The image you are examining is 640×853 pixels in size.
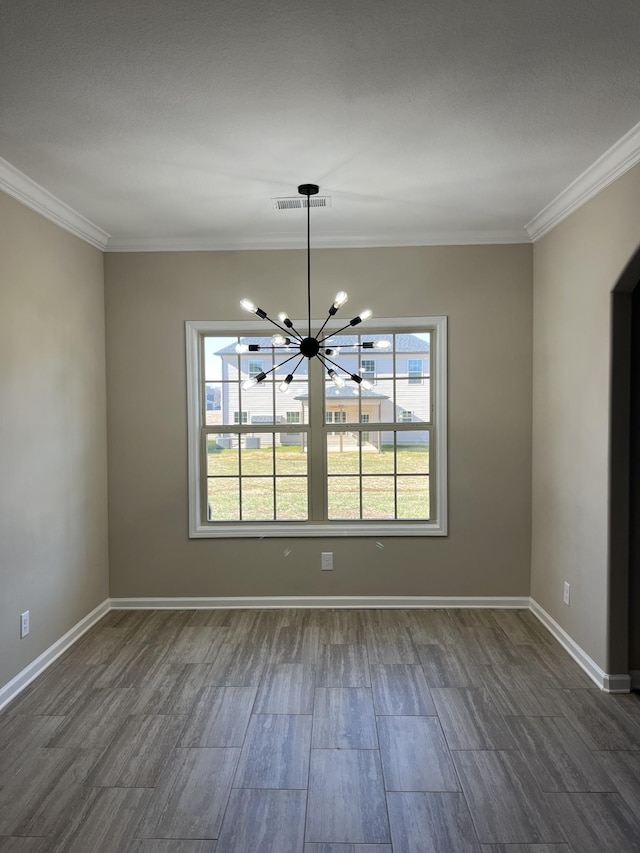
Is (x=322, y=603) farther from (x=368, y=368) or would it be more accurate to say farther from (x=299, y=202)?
(x=299, y=202)

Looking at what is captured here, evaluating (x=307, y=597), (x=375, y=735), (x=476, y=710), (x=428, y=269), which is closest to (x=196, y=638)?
(x=307, y=597)

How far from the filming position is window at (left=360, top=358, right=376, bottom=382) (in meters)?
4.32

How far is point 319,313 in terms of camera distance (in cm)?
420

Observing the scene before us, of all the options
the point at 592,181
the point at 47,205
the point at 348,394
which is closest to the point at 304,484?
the point at 348,394

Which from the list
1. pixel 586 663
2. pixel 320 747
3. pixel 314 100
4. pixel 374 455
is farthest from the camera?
pixel 374 455

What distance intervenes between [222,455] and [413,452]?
1.52 metres

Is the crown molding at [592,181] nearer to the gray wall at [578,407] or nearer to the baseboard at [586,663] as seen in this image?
the gray wall at [578,407]

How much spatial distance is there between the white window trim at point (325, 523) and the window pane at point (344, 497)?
0.26 feet

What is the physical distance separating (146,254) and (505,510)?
336cm

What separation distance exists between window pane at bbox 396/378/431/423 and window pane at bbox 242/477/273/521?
1226 millimetres

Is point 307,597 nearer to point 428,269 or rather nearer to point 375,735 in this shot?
point 375,735

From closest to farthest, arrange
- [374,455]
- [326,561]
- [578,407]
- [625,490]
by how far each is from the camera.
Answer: [625,490], [578,407], [326,561], [374,455]

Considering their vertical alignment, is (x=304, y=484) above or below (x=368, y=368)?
below

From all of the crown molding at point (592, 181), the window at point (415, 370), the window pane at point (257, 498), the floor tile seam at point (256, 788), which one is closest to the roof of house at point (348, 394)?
the window at point (415, 370)
